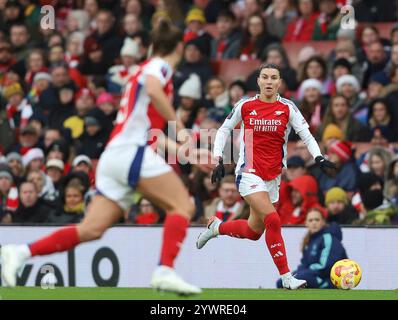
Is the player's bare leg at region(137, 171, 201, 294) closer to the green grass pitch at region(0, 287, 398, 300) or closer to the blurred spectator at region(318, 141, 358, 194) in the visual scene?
the green grass pitch at region(0, 287, 398, 300)

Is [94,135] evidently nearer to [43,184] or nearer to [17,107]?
[43,184]

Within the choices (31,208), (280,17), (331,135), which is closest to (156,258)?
(31,208)

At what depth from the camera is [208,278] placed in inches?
610

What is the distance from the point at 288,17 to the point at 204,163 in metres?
10.9

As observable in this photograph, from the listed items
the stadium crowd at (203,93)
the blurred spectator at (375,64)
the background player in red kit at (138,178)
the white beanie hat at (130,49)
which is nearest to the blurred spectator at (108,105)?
the stadium crowd at (203,93)

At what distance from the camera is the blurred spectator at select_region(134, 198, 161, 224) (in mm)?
17312

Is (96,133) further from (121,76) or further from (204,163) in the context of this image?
(204,163)

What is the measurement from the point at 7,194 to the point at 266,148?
611cm

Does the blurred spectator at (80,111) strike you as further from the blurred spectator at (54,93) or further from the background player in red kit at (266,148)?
the background player in red kit at (266,148)

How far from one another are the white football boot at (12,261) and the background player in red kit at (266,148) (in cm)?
319

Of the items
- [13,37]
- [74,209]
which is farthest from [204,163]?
[13,37]

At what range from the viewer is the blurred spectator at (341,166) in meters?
17.2

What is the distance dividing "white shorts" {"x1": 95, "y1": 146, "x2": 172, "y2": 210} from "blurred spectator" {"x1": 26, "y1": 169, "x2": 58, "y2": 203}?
291 inches

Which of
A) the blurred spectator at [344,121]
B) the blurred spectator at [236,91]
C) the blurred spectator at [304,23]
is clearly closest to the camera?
the blurred spectator at [344,121]
